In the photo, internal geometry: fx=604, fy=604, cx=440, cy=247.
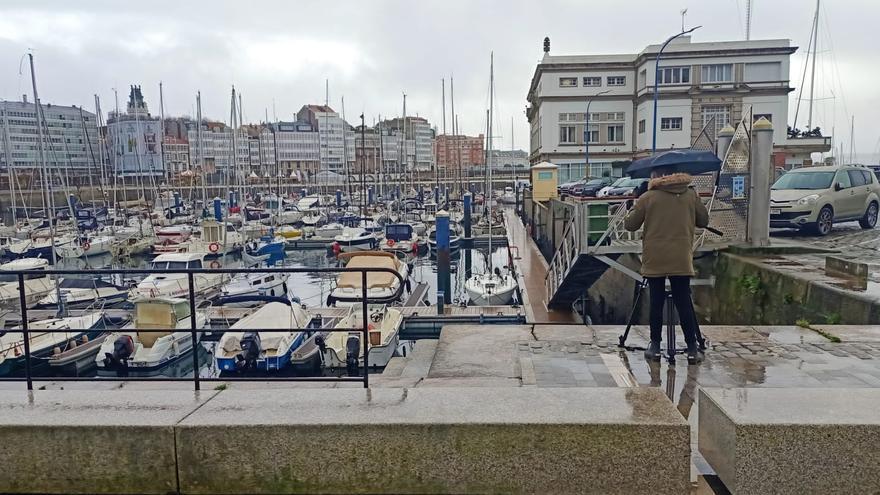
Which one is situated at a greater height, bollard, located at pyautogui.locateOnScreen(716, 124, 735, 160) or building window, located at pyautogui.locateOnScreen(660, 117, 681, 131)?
building window, located at pyautogui.locateOnScreen(660, 117, 681, 131)

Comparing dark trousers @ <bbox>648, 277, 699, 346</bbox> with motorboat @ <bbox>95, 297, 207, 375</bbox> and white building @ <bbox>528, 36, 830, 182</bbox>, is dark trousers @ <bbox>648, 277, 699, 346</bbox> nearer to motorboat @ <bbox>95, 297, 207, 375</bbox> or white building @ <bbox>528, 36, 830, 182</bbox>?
motorboat @ <bbox>95, 297, 207, 375</bbox>

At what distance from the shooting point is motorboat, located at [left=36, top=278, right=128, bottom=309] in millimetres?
24219

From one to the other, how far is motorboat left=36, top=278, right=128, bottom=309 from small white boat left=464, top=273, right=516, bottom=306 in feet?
46.9

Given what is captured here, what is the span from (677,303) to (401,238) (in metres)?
36.9

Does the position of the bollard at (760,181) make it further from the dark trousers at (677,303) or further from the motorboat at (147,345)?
the motorboat at (147,345)

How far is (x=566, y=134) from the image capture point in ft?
198

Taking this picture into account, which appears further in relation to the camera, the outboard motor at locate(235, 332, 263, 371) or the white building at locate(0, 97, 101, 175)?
the white building at locate(0, 97, 101, 175)

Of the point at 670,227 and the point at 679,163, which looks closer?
the point at 670,227

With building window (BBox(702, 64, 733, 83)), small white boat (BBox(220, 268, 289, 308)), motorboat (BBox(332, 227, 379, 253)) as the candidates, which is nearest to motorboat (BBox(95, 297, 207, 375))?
small white boat (BBox(220, 268, 289, 308))

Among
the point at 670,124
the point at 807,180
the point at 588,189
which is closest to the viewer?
the point at 807,180

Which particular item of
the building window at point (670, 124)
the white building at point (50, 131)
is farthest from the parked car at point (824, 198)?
the white building at point (50, 131)

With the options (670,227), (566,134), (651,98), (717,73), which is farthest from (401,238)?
(670,227)

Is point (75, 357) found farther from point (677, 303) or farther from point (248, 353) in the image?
point (677, 303)

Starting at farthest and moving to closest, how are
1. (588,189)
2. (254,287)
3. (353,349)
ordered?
(588,189)
(254,287)
(353,349)
